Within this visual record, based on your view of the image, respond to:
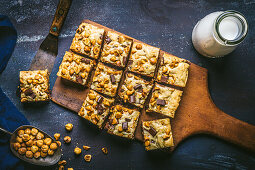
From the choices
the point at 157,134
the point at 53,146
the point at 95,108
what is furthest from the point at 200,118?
the point at 53,146

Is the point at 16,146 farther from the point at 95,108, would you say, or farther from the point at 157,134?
the point at 157,134

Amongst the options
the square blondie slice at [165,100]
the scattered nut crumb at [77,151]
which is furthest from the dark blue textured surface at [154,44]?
the square blondie slice at [165,100]

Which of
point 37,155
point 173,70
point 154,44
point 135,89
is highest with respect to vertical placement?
point 154,44

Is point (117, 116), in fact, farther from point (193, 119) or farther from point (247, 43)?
point (247, 43)

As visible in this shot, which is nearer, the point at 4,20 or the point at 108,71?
the point at 108,71

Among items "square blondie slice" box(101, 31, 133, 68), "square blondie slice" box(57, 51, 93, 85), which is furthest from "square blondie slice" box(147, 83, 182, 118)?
"square blondie slice" box(57, 51, 93, 85)

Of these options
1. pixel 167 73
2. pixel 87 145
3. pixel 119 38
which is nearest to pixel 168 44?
pixel 167 73
